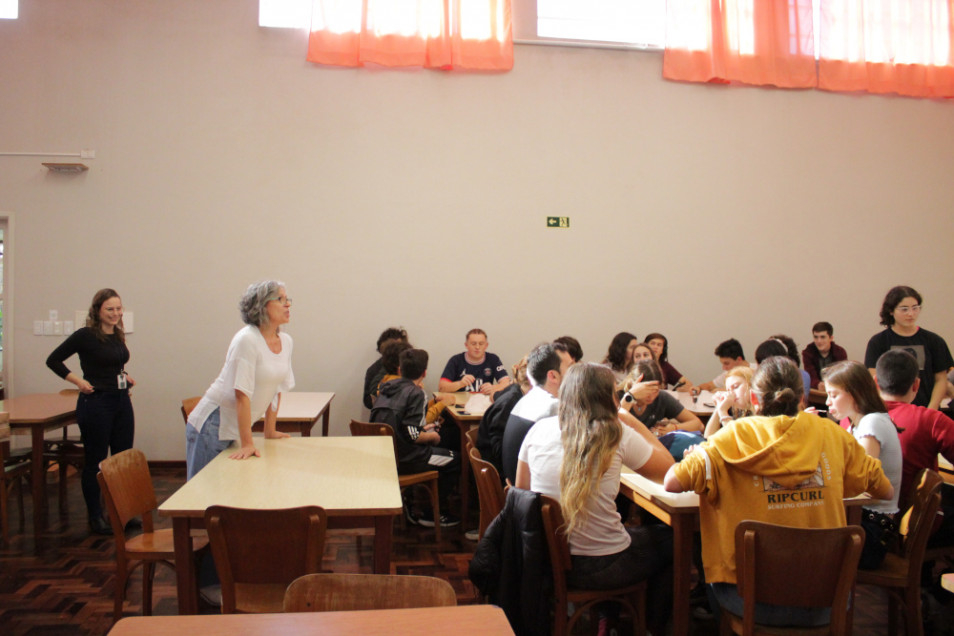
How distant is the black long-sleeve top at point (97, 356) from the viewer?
4.19 metres

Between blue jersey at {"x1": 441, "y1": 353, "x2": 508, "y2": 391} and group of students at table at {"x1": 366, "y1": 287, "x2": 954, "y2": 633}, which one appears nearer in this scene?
group of students at table at {"x1": 366, "y1": 287, "x2": 954, "y2": 633}

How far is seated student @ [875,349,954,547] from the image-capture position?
9.23 feet

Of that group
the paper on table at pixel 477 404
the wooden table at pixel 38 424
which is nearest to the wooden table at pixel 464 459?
the paper on table at pixel 477 404

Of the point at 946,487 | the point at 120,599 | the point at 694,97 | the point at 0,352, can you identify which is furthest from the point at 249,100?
the point at 946,487

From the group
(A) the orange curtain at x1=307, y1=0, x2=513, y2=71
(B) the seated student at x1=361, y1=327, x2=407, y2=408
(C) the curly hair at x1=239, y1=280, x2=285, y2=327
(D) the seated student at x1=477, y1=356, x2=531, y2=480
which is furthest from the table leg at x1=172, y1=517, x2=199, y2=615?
(A) the orange curtain at x1=307, y1=0, x2=513, y2=71

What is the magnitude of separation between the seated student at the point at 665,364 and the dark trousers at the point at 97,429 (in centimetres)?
398

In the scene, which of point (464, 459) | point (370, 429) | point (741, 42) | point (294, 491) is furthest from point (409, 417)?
point (741, 42)

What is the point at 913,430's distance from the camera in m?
2.85

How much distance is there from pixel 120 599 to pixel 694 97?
6.14m

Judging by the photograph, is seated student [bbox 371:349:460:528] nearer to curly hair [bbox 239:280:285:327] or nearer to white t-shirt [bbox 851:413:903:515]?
curly hair [bbox 239:280:285:327]

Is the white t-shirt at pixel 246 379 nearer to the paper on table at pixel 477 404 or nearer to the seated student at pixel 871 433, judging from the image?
the paper on table at pixel 477 404

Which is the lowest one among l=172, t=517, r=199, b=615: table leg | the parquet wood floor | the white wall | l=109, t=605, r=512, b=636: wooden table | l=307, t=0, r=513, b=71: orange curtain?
the parquet wood floor

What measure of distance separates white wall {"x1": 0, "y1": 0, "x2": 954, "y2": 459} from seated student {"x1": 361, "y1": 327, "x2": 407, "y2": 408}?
1.39ft

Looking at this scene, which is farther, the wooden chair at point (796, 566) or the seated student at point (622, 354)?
the seated student at point (622, 354)
